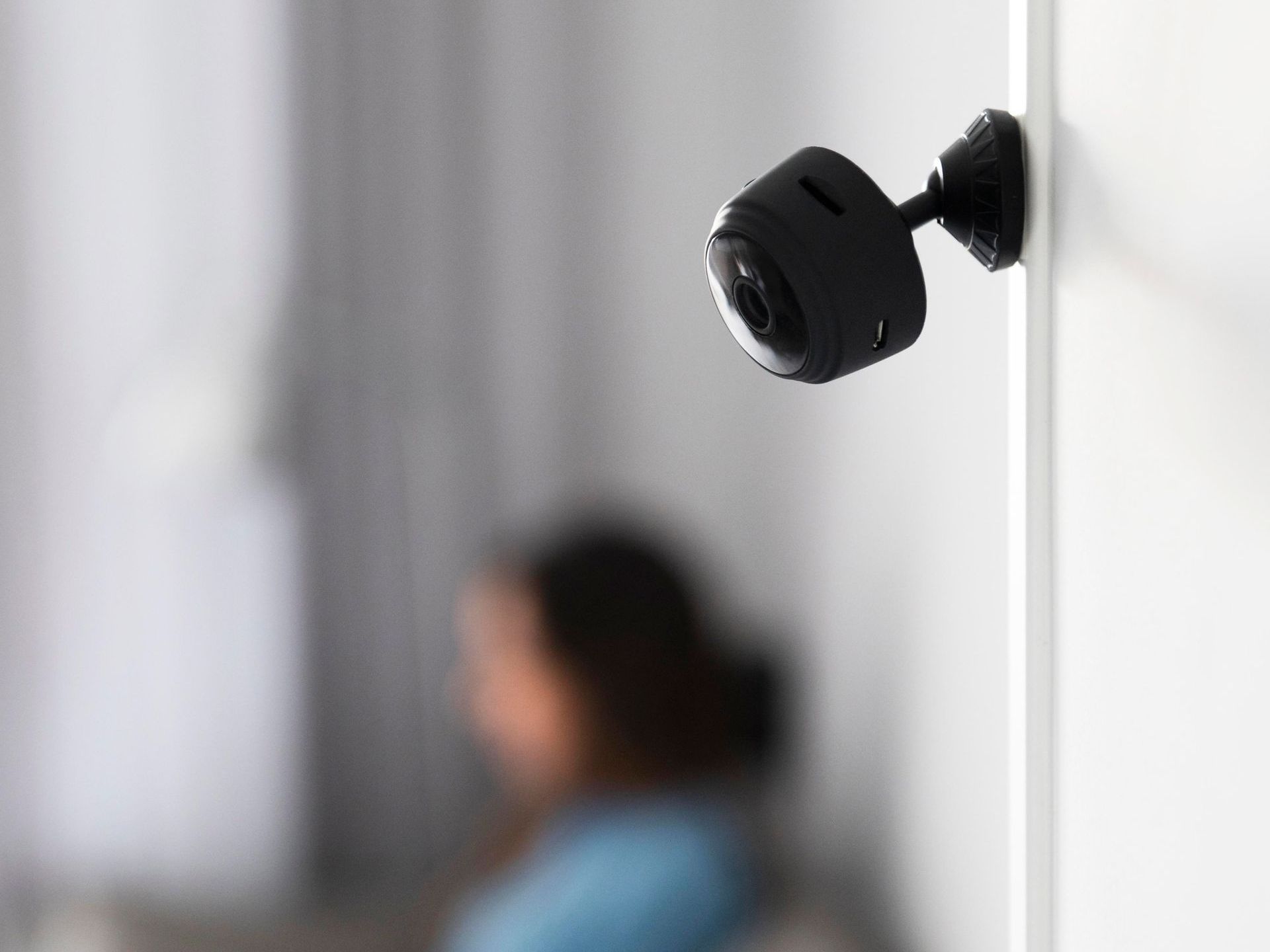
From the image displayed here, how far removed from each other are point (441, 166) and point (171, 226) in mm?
439

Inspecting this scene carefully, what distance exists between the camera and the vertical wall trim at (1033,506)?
0.36 meters

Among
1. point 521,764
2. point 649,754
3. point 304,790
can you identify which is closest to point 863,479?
point 649,754

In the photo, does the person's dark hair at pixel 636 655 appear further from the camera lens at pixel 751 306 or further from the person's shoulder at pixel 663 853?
the camera lens at pixel 751 306

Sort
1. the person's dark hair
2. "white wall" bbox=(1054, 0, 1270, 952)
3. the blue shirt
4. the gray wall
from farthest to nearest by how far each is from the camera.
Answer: the gray wall
the person's dark hair
the blue shirt
"white wall" bbox=(1054, 0, 1270, 952)

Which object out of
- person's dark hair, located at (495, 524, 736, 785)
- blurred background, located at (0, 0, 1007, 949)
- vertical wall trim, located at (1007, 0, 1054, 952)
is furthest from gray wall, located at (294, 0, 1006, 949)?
vertical wall trim, located at (1007, 0, 1054, 952)

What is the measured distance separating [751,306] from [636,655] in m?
1.12

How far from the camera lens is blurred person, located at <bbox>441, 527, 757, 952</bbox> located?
1299 mm

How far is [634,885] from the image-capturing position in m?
1.30

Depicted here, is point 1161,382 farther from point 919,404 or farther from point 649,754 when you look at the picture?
point 649,754

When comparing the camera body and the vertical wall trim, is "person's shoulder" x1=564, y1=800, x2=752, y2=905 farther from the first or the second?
the camera body

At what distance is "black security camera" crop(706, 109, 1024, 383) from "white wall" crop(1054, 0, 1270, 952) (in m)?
0.03

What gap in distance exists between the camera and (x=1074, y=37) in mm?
346

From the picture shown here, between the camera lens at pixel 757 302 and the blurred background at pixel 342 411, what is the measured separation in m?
0.99

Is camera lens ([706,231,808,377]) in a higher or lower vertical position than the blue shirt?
higher
